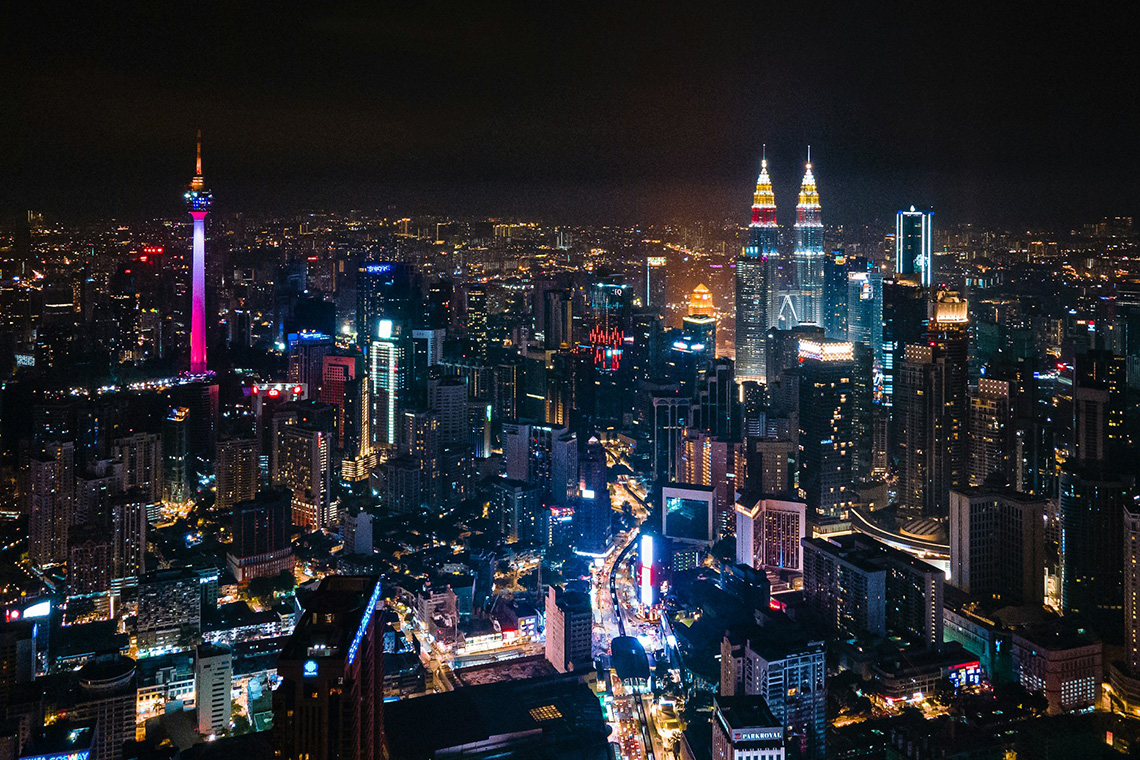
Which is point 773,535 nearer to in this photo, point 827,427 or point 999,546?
point 827,427

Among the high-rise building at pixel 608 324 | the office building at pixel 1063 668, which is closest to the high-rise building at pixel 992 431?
the office building at pixel 1063 668

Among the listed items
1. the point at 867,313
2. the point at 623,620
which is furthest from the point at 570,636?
the point at 867,313

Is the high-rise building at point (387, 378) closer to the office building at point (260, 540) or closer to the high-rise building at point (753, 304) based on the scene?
the office building at point (260, 540)

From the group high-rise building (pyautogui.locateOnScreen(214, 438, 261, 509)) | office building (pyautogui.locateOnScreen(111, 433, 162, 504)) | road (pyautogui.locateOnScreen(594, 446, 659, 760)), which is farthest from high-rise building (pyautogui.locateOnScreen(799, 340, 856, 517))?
office building (pyautogui.locateOnScreen(111, 433, 162, 504))

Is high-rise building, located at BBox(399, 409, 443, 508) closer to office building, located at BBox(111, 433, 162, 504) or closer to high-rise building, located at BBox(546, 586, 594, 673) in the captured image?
office building, located at BBox(111, 433, 162, 504)

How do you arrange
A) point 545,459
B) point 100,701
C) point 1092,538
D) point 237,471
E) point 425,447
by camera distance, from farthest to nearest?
point 425,447, point 545,459, point 237,471, point 1092,538, point 100,701

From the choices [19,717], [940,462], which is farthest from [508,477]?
[19,717]

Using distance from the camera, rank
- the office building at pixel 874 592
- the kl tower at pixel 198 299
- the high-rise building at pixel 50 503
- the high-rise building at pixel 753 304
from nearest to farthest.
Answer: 1. the office building at pixel 874 592
2. the high-rise building at pixel 50 503
3. the kl tower at pixel 198 299
4. the high-rise building at pixel 753 304
